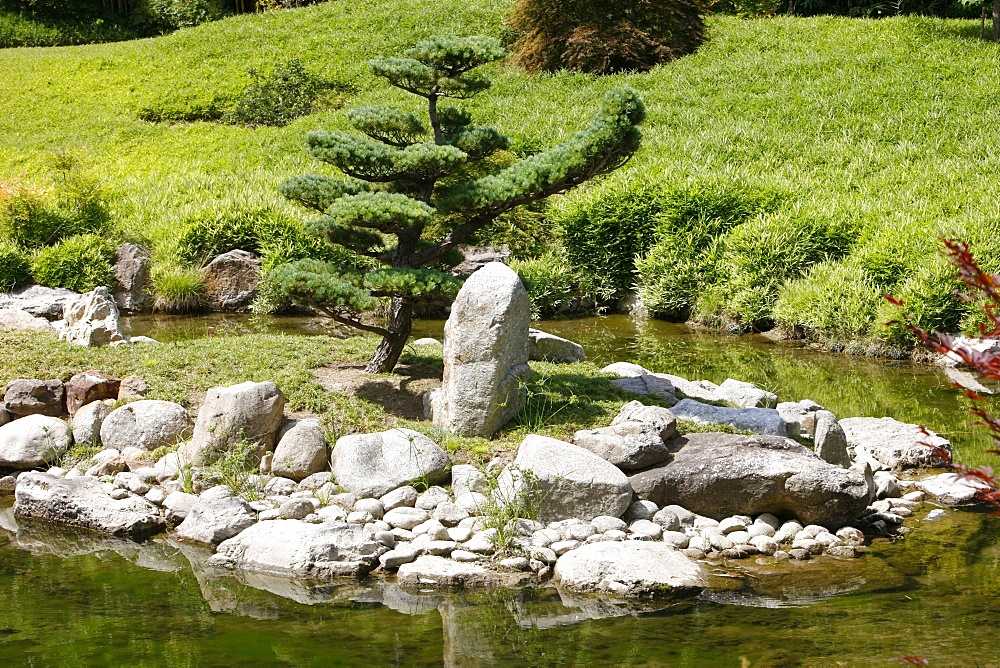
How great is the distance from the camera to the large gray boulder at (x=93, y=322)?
374 inches

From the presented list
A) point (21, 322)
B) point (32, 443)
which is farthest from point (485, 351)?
point (21, 322)

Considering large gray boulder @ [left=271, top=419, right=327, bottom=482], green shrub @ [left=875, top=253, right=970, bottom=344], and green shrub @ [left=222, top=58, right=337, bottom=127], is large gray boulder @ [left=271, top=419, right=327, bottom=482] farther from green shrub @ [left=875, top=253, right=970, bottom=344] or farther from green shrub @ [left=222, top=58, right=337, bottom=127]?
green shrub @ [left=222, top=58, right=337, bottom=127]

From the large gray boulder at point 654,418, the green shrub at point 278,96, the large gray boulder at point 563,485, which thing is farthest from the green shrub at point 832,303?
the green shrub at point 278,96

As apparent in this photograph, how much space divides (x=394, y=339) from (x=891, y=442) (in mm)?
4270

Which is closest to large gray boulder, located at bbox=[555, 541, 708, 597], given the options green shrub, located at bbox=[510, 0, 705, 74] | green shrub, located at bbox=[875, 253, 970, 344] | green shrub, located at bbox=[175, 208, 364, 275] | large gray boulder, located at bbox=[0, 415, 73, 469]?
large gray boulder, located at bbox=[0, 415, 73, 469]

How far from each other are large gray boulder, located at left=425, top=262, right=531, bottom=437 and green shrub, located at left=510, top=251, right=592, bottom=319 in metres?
6.54

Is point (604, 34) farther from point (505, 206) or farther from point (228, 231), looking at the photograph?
point (505, 206)

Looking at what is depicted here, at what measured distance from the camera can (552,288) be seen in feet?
45.8

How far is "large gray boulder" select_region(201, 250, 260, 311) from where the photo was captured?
1391 cm

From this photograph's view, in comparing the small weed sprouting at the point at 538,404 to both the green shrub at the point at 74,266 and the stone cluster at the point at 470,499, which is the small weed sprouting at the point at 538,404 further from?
the green shrub at the point at 74,266

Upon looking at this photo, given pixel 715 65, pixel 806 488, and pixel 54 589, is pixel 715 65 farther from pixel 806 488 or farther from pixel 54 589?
pixel 54 589

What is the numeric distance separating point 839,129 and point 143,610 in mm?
17452

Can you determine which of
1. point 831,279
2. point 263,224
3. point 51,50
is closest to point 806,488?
point 831,279

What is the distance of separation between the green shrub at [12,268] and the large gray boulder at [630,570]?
10.1 metres
